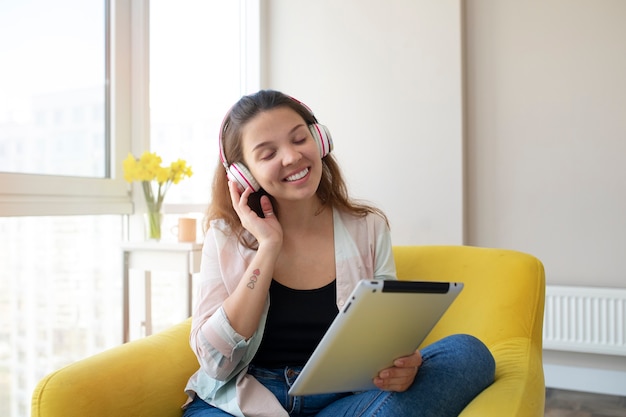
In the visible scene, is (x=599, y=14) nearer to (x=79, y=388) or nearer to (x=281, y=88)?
(x=281, y=88)

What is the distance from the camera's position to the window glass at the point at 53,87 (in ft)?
6.11

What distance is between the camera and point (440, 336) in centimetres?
142

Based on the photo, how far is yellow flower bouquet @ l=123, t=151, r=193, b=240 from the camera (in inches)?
82.0

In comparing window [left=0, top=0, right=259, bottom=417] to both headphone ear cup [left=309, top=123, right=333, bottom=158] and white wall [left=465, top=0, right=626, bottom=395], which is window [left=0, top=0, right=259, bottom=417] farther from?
white wall [left=465, top=0, right=626, bottom=395]

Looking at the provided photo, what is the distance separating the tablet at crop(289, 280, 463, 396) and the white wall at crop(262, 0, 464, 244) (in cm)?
199

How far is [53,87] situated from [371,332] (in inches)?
64.9

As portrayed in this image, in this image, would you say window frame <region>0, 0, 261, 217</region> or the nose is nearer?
the nose

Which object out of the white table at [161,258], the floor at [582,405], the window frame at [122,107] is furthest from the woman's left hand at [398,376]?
the floor at [582,405]

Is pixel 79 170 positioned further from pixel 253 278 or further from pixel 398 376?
pixel 398 376

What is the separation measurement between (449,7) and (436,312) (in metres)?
2.32

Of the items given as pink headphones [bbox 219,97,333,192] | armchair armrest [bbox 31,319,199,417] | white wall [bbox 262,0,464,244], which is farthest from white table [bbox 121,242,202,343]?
white wall [bbox 262,0,464,244]

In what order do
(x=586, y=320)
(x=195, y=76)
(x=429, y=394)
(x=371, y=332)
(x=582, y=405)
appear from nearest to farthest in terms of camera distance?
(x=371, y=332) → (x=429, y=394) → (x=582, y=405) → (x=586, y=320) → (x=195, y=76)

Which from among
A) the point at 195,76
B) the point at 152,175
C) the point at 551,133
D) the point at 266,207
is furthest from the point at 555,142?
the point at 266,207

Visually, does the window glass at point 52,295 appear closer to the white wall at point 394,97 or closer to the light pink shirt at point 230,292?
the light pink shirt at point 230,292
